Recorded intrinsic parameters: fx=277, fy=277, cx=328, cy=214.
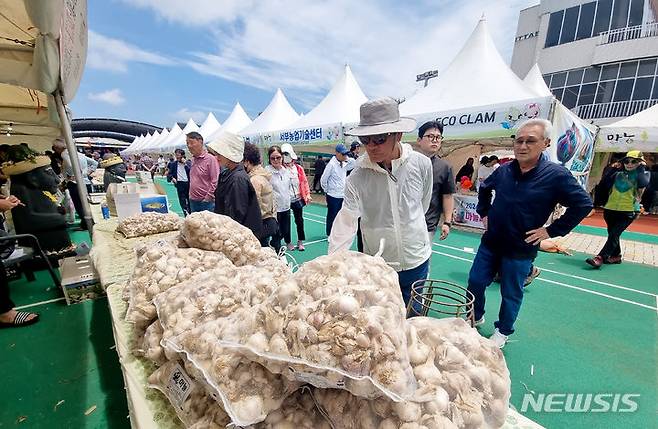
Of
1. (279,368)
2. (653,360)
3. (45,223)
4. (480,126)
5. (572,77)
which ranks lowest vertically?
(653,360)

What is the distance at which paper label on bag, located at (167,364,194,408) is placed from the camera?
0.85 m

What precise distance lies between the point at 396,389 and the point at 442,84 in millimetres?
7436

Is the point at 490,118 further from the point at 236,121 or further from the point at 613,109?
the point at 613,109

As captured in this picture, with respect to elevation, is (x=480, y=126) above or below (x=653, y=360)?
above

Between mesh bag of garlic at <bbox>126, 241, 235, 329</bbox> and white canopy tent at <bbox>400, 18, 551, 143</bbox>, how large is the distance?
546 centimetres

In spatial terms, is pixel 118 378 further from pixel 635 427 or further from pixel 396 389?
pixel 635 427

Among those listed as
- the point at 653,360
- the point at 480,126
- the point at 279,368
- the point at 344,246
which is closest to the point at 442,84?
the point at 480,126

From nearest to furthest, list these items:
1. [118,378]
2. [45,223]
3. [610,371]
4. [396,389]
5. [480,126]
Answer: [396,389] < [118,378] < [610,371] < [45,223] < [480,126]

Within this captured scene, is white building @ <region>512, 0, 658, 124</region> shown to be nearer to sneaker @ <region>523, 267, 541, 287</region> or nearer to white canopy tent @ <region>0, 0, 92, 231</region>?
sneaker @ <region>523, 267, 541, 287</region>

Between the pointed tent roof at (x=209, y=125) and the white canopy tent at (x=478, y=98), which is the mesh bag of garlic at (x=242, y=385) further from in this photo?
the pointed tent roof at (x=209, y=125)

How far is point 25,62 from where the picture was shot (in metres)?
2.44

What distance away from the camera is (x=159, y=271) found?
1.26 m

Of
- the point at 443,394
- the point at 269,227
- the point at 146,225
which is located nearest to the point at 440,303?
the point at 443,394

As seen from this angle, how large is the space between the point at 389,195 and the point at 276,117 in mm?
11164
